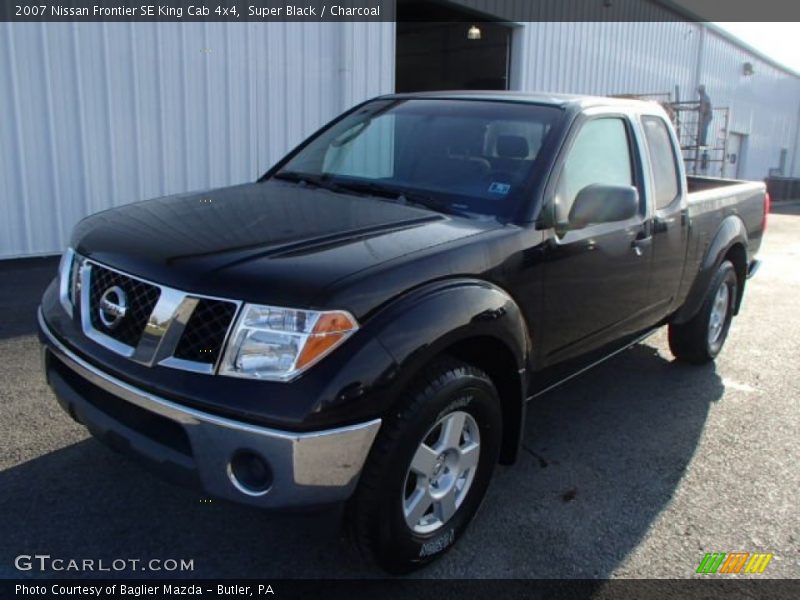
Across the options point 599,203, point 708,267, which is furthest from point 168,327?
point 708,267

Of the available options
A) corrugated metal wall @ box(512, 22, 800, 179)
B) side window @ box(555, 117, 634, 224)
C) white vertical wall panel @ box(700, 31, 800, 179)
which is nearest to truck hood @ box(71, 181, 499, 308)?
side window @ box(555, 117, 634, 224)

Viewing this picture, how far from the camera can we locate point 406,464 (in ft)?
7.38

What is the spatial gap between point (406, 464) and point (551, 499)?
3.79 ft

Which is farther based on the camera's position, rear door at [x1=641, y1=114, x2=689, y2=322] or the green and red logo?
rear door at [x1=641, y1=114, x2=689, y2=322]

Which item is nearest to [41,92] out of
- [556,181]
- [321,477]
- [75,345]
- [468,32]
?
[75,345]

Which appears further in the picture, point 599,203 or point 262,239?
point 599,203

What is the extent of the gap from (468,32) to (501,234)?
1362cm

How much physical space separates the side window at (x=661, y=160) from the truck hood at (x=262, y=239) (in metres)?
1.63

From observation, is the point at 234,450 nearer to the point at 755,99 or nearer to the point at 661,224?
the point at 661,224

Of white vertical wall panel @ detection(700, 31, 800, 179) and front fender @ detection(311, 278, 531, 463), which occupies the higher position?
white vertical wall panel @ detection(700, 31, 800, 179)

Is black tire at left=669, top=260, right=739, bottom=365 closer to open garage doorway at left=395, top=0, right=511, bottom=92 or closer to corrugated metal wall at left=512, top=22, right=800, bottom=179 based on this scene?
corrugated metal wall at left=512, top=22, right=800, bottom=179

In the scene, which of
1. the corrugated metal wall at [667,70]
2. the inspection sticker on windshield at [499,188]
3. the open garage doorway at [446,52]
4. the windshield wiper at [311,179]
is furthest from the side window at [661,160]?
the open garage doorway at [446,52]

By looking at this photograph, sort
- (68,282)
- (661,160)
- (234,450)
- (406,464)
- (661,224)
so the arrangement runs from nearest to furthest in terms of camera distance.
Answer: (234,450), (406,464), (68,282), (661,224), (661,160)

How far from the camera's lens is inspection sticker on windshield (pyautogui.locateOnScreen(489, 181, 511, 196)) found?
3.00 meters
